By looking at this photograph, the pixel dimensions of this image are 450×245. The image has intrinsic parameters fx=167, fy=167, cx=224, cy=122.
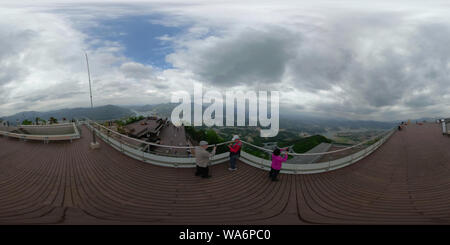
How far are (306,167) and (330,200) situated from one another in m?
1.54

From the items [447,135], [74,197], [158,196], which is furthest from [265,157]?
[447,135]

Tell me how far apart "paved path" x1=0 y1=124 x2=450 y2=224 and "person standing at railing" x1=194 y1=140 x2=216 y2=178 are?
0.25m

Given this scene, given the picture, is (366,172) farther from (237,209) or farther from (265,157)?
(237,209)

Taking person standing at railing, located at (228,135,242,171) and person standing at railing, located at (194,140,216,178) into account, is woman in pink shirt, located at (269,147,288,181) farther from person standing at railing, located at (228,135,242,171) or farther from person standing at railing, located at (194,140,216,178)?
person standing at railing, located at (194,140,216,178)

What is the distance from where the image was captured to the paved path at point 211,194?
3.65 metres

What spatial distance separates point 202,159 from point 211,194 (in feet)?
3.36

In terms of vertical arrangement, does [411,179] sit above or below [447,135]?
below

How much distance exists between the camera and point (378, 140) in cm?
943

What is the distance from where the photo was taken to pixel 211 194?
4.45 m

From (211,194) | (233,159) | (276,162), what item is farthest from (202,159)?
(276,162)

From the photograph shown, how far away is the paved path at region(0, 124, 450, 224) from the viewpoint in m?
3.65

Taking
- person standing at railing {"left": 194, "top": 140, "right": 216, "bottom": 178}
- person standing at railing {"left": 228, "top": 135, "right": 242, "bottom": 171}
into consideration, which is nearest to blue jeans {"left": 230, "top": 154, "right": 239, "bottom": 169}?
person standing at railing {"left": 228, "top": 135, "right": 242, "bottom": 171}

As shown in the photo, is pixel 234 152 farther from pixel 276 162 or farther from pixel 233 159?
pixel 276 162

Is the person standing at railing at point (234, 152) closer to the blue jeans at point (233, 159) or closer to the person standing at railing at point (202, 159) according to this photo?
the blue jeans at point (233, 159)
